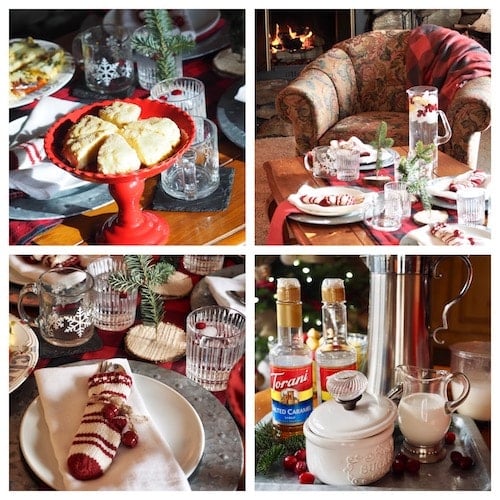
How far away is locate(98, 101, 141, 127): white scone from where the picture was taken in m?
1.52

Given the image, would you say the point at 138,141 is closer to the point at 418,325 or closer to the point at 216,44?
the point at 216,44

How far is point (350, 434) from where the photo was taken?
149 centimetres

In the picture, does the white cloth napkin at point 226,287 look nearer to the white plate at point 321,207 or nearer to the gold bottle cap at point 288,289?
the gold bottle cap at point 288,289

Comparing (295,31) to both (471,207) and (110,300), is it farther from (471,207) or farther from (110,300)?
(110,300)

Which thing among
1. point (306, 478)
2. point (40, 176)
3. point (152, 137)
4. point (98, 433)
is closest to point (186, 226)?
point (152, 137)

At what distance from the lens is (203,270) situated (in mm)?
1644

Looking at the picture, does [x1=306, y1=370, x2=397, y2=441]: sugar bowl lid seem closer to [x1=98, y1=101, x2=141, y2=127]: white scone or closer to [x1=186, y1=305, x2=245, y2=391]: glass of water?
[x1=186, y1=305, x2=245, y2=391]: glass of water

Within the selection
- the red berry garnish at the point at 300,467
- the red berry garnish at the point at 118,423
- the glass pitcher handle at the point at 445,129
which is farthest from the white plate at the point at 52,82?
the red berry garnish at the point at 300,467

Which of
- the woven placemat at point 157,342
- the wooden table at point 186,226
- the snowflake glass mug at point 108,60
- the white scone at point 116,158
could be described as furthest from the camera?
the snowflake glass mug at point 108,60

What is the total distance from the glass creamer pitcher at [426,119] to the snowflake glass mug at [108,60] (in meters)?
0.56

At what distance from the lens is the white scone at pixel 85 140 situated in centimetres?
145

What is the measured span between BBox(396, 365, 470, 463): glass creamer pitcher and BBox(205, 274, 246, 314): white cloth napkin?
1.02 ft

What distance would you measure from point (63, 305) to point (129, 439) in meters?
0.28

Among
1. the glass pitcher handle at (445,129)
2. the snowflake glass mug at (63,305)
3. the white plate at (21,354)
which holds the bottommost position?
the white plate at (21,354)
